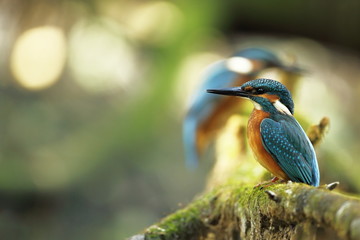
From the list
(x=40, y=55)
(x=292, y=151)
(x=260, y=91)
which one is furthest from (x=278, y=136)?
(x=40, y=55)

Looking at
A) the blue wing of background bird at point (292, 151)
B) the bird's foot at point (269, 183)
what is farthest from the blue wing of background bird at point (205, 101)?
the blue wing of background bird at point (292, 151)

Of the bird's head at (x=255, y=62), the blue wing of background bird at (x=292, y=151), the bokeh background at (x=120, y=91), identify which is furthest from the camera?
the bokeh background at (x=120, y=91)

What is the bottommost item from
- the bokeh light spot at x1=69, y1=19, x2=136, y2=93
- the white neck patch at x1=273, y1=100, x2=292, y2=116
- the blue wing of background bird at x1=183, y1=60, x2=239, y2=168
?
the white neck patch at x1=273, y1=100, x2=292, y2=116

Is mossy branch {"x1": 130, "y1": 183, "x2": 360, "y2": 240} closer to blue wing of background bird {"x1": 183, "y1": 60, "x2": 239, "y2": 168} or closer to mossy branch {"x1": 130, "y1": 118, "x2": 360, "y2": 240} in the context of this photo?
mossy branch {"x1": 130, "y1": 118, "x2": 360, "y2": 240}

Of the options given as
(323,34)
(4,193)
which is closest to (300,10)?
(323,34)

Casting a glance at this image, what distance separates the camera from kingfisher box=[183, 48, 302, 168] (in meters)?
4.09

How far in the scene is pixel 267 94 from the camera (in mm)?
1972

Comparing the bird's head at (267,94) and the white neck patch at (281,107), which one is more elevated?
the bird's head at (267,94)

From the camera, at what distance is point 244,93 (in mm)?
1998

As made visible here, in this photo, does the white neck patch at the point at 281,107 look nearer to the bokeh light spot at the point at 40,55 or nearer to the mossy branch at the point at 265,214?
the mossy branch at the point at 265,214

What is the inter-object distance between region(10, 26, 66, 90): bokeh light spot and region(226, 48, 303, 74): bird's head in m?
3.71

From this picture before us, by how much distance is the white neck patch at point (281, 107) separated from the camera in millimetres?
1979

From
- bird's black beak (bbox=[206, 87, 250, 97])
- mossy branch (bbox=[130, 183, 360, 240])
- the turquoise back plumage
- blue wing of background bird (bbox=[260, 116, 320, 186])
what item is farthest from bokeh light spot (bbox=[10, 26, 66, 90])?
blue wing of background bird (bbox=[260, 116, 320, 186])

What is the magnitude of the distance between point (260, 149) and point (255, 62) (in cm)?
235
